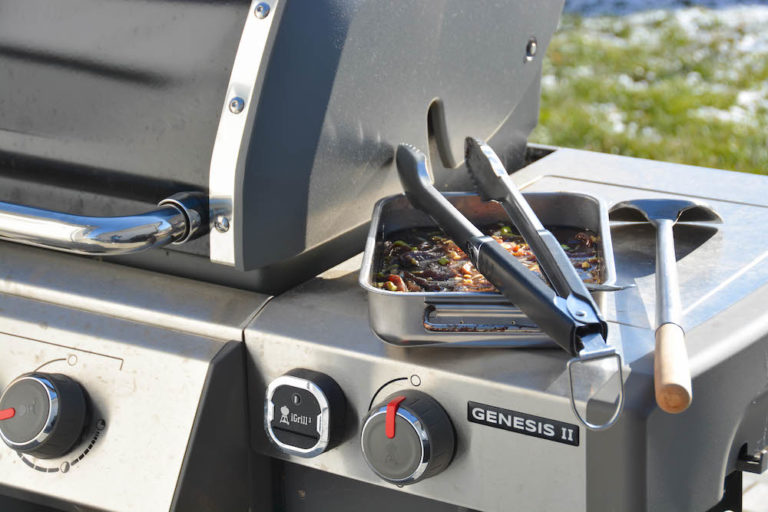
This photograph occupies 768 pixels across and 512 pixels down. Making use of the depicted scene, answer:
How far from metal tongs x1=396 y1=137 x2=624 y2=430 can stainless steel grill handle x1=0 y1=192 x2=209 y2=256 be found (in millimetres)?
248

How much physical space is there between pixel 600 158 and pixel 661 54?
3.67 meters

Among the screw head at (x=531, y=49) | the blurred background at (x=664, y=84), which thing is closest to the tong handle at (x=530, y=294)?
the screw head at (x=531, y=49)

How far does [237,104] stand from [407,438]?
38cm

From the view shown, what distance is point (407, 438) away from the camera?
0.95 m

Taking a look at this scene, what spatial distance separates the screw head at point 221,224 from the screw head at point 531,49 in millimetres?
597

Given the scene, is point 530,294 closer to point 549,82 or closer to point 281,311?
point 281,311

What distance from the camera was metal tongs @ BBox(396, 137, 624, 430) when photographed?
872 mm

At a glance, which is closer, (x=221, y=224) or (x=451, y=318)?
(x=451, y=318)

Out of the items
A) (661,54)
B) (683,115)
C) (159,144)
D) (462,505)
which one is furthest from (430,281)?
(661,54)

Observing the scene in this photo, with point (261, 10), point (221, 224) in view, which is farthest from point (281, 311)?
point (261, 10)

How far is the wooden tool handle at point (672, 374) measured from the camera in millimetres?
822

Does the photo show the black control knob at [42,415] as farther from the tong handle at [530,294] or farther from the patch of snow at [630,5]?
the patch of snow at [630,5]

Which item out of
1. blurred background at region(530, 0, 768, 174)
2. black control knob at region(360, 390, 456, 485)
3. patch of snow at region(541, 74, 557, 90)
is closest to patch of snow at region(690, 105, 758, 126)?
blurred background at region(530, 0, 768, 174)

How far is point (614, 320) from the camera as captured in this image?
3.41ft
